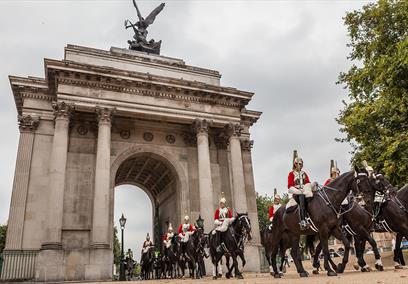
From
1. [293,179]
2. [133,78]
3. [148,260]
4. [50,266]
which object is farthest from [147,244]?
[293,179]

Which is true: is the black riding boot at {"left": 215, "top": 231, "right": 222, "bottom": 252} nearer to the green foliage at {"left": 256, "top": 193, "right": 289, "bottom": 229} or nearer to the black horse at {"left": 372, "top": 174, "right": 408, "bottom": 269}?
the black horse at {"left": 372, "top": 174, "right": 408, "bottom": 269}

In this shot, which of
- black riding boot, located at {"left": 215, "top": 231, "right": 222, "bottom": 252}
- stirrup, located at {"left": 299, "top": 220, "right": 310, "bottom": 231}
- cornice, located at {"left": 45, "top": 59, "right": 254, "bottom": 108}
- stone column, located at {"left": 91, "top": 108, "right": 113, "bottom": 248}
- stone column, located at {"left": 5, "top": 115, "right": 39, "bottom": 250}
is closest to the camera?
stirrup, located at {"left": 299, "top": 220, "right": 310, "bottom": 231}

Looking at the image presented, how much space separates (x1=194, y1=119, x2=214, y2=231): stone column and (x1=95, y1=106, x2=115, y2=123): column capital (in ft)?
21.1

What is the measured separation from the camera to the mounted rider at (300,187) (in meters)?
11.0

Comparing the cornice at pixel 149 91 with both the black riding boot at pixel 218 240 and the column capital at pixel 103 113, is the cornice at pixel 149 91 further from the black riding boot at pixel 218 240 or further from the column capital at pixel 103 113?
the black riding boot at pixel 218 240

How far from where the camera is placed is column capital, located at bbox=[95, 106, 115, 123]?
80.0 feet

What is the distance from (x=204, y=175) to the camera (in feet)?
85.3

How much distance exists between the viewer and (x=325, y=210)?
1063cm

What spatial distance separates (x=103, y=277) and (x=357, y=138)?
17400 mm

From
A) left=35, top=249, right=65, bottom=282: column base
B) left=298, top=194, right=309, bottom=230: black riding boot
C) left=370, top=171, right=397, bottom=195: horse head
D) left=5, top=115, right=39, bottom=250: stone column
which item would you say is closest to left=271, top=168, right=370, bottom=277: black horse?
left=298, top=194, right=309, bottom=230: black riding boot

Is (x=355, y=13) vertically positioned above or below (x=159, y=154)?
above

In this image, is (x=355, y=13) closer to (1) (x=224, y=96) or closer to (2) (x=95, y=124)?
(1) (x=224, y=96)

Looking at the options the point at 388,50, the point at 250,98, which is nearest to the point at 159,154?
the point at 250,98

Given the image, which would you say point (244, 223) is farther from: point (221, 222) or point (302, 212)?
point (302, 212)
